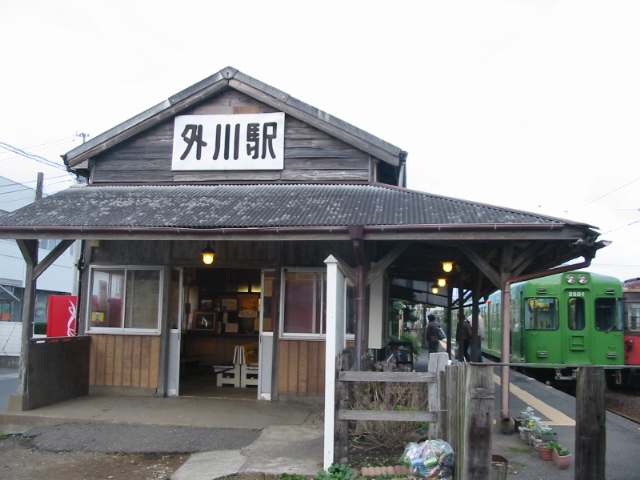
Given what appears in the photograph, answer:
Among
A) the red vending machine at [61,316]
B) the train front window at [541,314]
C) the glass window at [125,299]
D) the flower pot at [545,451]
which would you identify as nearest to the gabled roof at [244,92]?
the glass window at [125,299]

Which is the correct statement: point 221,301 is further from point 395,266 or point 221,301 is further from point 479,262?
point 479,262

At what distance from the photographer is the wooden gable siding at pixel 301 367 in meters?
10.1

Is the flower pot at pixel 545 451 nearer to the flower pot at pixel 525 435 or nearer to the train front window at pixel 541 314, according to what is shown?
the flower pot at pixel 525 435

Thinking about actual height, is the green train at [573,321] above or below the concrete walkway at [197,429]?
above

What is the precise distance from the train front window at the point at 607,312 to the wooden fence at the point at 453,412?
32.9ft

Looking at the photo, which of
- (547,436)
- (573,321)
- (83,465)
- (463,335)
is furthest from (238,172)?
(573,321)

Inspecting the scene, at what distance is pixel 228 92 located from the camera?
1155 centimetres

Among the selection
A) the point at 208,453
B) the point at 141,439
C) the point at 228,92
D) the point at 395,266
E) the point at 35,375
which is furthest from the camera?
the point at 395,266

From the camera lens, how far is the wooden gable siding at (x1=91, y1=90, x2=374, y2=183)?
11086 mm

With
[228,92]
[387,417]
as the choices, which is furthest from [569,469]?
[228,92]

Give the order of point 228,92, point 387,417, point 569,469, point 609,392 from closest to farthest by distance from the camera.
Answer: point 387,417 → point 569,469 → point 228,92 → point 609,392

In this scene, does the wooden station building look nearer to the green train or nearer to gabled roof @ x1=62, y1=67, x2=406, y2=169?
gabled roof @ x1=62, y1=67, x2=406, y2=169

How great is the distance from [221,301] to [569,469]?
966 centimetres

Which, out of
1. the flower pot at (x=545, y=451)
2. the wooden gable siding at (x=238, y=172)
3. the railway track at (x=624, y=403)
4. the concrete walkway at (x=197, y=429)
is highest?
the wooden gable siding at (x=238, y=172)
